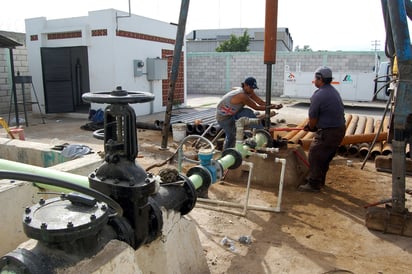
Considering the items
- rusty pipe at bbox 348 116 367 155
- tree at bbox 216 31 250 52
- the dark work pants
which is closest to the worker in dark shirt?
the dark work pants

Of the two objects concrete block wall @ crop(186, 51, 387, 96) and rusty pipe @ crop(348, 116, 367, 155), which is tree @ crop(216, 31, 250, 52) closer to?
concrete block wall @ crop(186, 51, 387, 96)

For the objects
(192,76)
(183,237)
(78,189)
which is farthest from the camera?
(192,76)

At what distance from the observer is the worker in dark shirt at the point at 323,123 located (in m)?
5.08

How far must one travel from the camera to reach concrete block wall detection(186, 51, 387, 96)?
18656 millimetres

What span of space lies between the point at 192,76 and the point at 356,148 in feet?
54.3

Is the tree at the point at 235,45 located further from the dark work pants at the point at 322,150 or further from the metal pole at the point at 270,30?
the dark work pants at the point at 322,150

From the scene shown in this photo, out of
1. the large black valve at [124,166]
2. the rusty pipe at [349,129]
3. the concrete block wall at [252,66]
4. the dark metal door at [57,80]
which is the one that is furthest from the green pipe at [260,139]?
the concrete block wall at [252,66]

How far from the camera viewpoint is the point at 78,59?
46.4 feet

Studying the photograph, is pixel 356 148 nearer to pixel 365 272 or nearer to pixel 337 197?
pixel 337 197

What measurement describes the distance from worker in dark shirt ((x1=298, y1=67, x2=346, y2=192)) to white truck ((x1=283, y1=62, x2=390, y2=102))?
10559 millimetres

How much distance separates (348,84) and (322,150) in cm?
1112

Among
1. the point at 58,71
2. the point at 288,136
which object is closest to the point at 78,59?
the point at 58,71

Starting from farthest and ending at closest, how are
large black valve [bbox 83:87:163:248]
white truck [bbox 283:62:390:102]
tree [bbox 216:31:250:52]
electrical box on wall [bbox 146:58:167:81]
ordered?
tree [bbox 216:31:250:52]
white truck [bbox 283:62:390:102]
electrical box on wall [bbox 146:58:167:81]
large black valve [bbox 83:87:163:248]

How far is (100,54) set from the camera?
1137 cm
